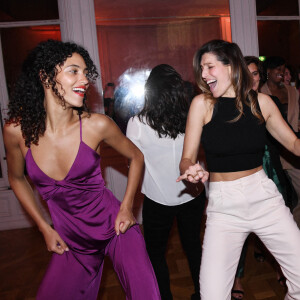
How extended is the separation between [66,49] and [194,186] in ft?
3.76

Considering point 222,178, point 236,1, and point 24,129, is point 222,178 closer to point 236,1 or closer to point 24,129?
point 24,129

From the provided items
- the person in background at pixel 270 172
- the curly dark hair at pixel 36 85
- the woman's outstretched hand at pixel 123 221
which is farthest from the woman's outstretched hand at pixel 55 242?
the person in background at pixel 270 172

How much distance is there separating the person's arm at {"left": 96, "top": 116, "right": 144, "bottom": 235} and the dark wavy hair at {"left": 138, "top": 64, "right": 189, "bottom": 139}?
358 millimetres

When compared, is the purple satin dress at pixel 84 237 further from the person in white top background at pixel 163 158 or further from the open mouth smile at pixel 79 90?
the person in white top background at pixel 163 158

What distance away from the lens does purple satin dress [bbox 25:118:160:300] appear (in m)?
1.54

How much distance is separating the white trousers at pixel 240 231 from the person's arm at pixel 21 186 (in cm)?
70

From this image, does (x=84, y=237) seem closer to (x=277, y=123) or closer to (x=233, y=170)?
(x=233, y=170)

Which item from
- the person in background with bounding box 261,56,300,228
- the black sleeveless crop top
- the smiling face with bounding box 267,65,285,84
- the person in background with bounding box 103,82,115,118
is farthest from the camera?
the person in background with bounding box 103,82,115,118

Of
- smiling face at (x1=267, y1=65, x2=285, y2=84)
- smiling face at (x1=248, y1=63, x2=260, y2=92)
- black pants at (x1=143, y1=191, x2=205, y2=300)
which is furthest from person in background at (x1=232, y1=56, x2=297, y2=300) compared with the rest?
black pants at (x1=143, y1=191, x2=205, y2=300)

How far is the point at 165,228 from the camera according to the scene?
2.18m

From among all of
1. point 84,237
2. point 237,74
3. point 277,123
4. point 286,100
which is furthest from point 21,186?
point 286,100

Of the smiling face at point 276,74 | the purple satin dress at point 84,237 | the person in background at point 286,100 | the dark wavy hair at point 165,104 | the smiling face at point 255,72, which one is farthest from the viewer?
the smiling face at point 276,74

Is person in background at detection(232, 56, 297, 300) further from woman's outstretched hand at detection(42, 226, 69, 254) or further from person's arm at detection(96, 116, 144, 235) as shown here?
woman's outstretched hand at detection(42, 226, 69, 254)

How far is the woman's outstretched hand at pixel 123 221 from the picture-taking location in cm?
159
